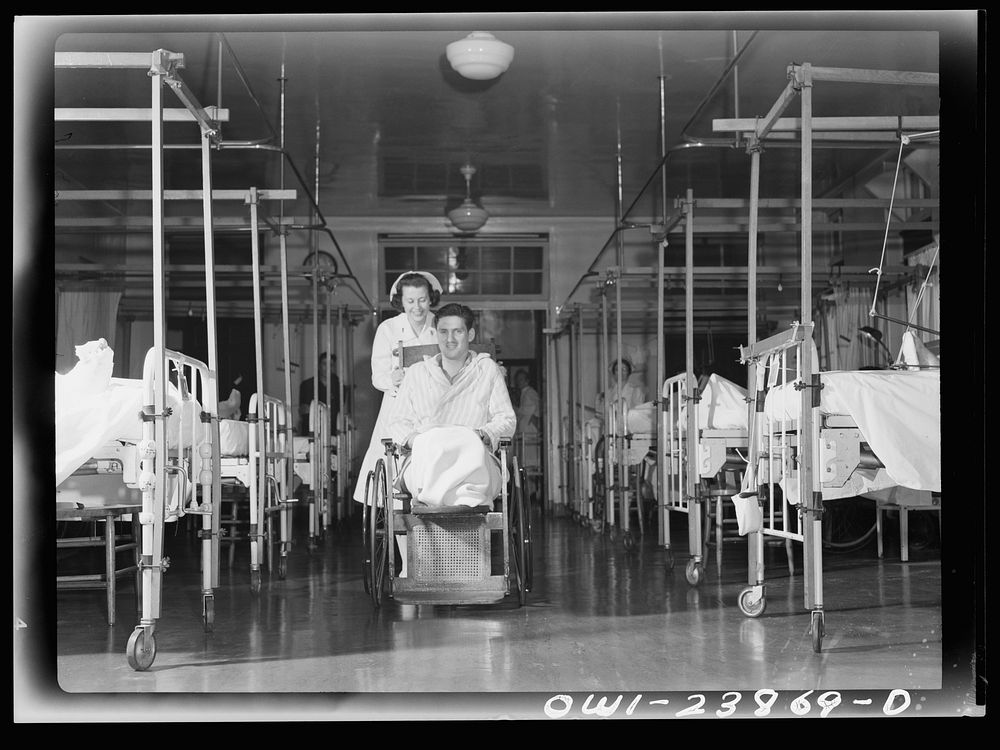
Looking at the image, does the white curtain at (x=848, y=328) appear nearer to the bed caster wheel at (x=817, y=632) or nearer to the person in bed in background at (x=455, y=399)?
the person in bed in background at (x=455, y=399)

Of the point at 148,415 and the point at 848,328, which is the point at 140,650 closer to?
the point at 148,415

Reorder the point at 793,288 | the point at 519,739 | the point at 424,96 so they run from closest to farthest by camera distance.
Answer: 1. the point at 519,739
2. the point at 424,96
3. the point at 793,288

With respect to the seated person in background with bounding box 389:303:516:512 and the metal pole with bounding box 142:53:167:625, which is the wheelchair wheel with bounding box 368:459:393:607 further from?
the metal pole with bounding box 142:53:167:625

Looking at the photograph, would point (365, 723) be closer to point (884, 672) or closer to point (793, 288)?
point (884, 672)

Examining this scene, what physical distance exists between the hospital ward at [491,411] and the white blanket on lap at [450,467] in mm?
17

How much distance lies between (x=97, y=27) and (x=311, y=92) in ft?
16.5

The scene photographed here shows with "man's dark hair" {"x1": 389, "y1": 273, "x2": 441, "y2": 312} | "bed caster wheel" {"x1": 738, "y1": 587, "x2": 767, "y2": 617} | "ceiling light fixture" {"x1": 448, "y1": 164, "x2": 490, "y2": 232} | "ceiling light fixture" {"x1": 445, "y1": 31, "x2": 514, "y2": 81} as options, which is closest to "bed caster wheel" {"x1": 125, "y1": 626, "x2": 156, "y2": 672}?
"bed caster wheel" {"x1": 738, "y1": 587, "x2": 767, "y2": 617}

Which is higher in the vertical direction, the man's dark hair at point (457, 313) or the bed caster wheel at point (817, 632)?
the man's dark hair at point (457, 313)

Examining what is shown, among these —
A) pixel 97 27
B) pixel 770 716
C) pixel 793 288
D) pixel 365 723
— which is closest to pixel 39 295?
pixel 97 27

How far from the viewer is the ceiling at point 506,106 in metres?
6.84

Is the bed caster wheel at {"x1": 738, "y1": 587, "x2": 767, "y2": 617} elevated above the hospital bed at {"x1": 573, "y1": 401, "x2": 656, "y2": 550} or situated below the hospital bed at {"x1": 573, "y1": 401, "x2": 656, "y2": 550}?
below

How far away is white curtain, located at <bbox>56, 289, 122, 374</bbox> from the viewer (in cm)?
1074

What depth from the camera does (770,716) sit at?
3.45 metres

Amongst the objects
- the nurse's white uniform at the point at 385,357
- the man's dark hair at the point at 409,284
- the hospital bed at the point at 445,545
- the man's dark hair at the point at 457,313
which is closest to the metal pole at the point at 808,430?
the hospital bed at the point at 445,545
